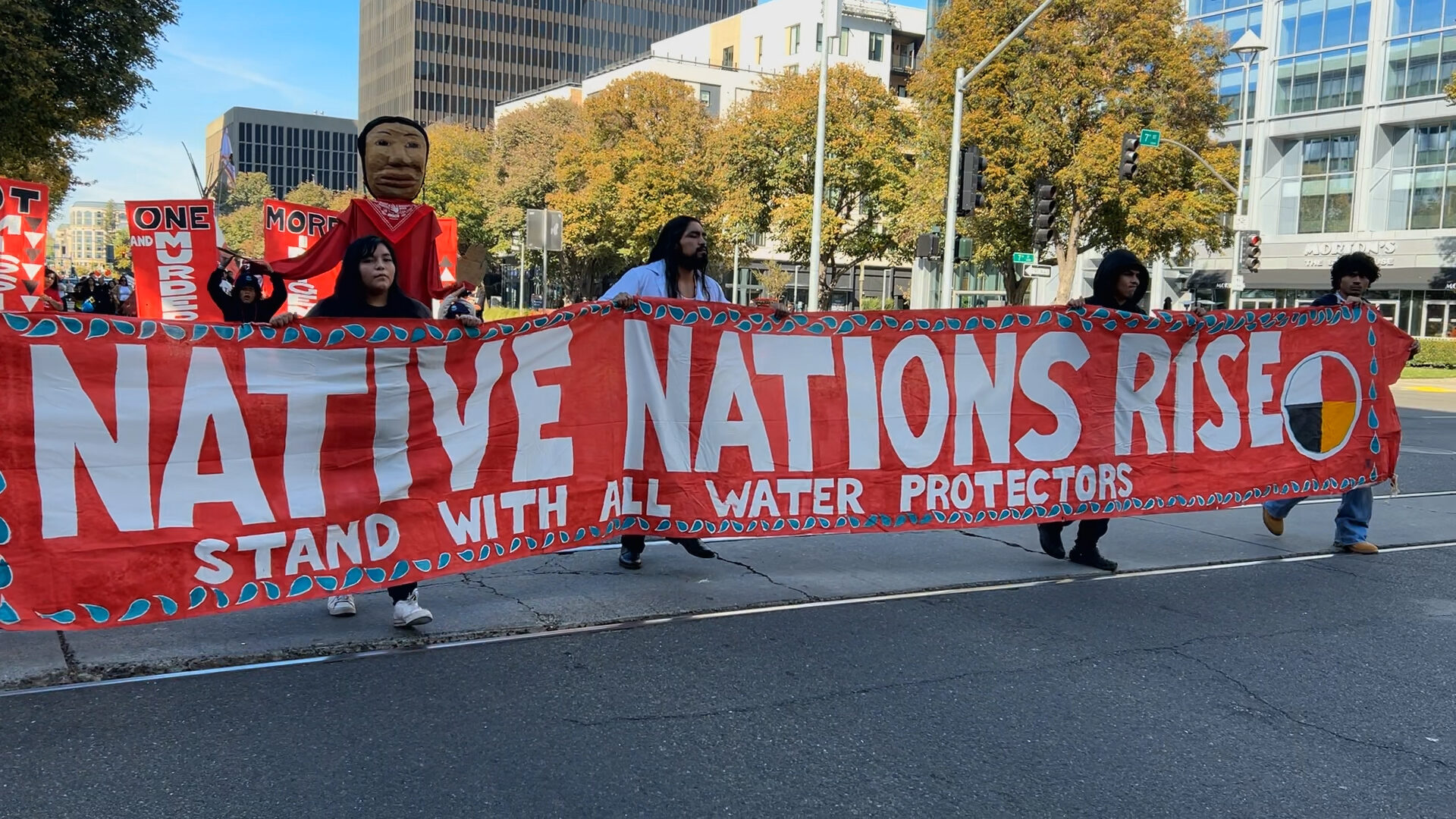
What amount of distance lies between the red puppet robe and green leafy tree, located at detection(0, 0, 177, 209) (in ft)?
43.4

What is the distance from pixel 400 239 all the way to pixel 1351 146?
44.1m

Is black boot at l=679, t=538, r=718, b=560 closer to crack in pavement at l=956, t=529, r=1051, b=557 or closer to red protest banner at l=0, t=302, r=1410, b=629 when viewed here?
red protest banner at l=0, t=302, r=1410, b=629

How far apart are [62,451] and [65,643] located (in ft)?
2.90

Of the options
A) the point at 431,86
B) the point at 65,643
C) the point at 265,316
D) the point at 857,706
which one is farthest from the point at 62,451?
the point at 431,86

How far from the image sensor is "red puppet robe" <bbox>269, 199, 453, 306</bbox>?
5844 mm

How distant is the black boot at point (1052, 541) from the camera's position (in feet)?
22.2

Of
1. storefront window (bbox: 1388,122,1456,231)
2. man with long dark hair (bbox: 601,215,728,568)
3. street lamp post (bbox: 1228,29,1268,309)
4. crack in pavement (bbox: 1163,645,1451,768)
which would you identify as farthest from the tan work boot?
storefront window (bbox: 1388,122,1456,231)

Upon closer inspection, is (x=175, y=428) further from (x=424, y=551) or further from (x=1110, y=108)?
(x=1110, y=108)

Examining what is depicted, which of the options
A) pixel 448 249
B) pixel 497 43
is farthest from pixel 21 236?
pixel 497 43

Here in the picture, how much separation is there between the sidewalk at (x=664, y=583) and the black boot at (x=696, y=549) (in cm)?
6

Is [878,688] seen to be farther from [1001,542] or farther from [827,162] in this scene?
[827,162]

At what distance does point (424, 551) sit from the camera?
506 cm

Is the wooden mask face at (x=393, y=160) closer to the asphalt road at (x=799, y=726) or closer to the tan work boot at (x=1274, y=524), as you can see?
the asphalt road at (x=799, y=726)

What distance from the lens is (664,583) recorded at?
598 centimetres
